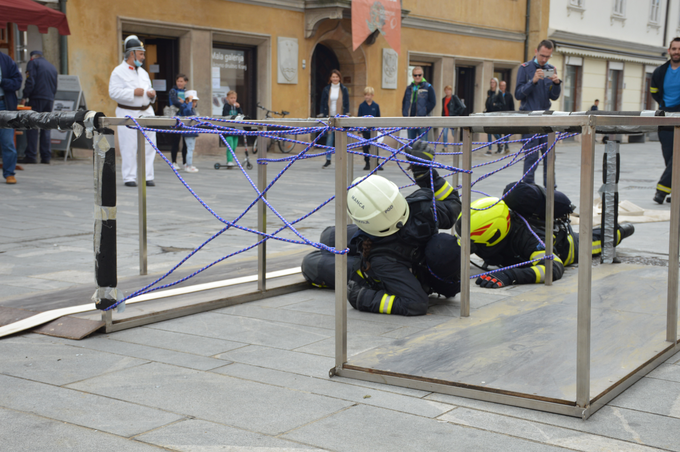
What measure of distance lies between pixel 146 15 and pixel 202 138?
2981 mm

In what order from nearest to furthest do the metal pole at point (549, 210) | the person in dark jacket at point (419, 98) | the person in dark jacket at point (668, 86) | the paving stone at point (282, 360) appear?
1. the paving stone at point (282, 360)
2. the metal pole at point (549, 210)
3. the person in dark jacket at point (668, 86)
4. the person in dark jacket at point (419, 98)

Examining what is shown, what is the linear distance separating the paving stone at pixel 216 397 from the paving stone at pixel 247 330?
2.05ft

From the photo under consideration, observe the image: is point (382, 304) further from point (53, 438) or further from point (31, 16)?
point (31, 16)

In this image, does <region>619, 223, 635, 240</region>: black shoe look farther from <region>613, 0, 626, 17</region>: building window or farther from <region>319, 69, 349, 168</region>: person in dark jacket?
<region>613, 0, 626, 17</region>: building window

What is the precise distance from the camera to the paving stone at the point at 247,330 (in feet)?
13.4

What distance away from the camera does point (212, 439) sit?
2.72m

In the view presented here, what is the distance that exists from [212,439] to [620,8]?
110ft

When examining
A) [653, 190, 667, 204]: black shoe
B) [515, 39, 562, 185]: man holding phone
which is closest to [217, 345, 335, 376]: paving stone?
[515, 39, 562, 185]: man holding phone

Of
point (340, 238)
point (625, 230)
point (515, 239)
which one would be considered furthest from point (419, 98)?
point (340, 238)

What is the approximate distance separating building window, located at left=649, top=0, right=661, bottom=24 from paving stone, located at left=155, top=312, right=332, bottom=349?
34.6 meters

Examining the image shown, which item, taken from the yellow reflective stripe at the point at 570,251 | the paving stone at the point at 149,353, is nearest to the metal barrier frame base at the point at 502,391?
the paving stone at the point at 149,353

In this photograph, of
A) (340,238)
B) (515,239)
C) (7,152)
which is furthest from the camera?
(7,152)

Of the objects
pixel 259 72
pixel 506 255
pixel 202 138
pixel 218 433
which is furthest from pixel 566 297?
pixel 259 72

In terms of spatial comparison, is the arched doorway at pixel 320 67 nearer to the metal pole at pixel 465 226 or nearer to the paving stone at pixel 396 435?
the metal pole at pixel 465 226
